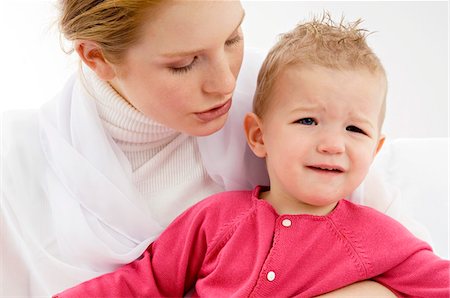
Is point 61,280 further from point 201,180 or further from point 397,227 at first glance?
point 397,227

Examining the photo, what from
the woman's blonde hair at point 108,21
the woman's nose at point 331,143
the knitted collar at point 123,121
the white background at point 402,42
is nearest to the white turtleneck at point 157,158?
the knitted collar at point 123,121

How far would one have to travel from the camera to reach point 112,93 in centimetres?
190

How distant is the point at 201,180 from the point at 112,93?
334 mm

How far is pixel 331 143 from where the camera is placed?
158 centimetres

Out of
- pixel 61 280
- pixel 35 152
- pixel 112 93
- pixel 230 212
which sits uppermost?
pixel 112 93

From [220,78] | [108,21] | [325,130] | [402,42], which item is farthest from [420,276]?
[402,42]

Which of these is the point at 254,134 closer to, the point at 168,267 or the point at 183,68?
the point at 183,68

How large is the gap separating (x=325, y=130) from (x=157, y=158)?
21.0 inches

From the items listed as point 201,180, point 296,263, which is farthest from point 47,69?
point 296,263

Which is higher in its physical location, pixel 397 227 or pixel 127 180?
pixel 127 180

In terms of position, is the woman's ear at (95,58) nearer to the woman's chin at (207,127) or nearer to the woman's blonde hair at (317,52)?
the woman's chin at (207,127)

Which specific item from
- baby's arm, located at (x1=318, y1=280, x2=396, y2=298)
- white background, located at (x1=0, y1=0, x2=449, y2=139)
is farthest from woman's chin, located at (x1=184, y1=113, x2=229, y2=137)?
white background, located at (x1=0, y1=0, x2=449, y2=139)

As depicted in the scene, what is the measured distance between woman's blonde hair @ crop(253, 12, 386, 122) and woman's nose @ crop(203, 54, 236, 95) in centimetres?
12

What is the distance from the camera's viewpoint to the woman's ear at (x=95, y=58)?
174 cm
